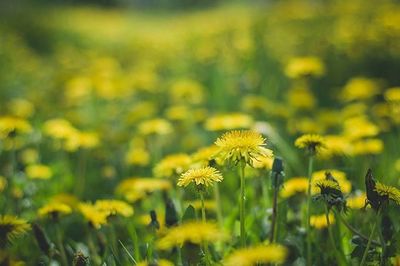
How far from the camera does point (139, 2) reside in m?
15.8

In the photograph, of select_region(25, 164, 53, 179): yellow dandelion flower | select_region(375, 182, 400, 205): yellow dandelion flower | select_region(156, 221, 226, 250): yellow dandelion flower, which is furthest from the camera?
select_region(25, 164, 53, 179): yellow dandelion flower

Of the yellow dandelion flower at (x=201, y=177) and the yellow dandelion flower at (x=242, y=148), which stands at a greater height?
the yellow dandelion flower at (x=242, y=148)

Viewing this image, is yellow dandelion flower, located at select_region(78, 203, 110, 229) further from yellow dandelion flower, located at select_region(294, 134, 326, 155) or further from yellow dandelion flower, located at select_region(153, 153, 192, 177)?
yellow dandelion flower, located at select_region(294, 134, 326, 155)

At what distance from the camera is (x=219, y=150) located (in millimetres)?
1130

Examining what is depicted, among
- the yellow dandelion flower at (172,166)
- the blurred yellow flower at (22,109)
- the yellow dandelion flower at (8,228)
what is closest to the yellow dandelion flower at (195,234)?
the yellow dandelion flower at (8,228)

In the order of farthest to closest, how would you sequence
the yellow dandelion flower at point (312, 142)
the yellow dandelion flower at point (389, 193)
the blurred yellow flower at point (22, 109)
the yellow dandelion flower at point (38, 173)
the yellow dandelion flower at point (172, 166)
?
the blurred yellow flower at point (22, 109) → the yellow dandelion flower at point (38, 173) → the yellow dandelion flower at point (172, 166) → the yellow dandelion flower at point (312, 142) → the yellow dandelion flower at point (389, 193)

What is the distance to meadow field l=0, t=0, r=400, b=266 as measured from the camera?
47.9 inches

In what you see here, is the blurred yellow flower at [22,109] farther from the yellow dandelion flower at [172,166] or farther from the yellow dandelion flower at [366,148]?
the yellow dandelion flower at [366,148]

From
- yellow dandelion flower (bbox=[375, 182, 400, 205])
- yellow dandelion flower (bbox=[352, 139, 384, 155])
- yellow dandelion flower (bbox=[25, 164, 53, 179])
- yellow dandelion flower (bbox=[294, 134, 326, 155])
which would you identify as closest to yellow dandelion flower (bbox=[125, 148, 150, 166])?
yellow dandelion flower (bbox=[25, 164, 53, 179])

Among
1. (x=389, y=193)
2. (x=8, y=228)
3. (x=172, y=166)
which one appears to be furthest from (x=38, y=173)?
(x=389, y=193)

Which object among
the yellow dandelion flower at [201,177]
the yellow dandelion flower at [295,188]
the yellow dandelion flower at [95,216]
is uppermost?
the yellow dandelion flower at [201,177]

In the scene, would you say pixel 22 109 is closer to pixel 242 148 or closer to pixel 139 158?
pixel 139 158

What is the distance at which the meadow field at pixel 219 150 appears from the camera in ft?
4.00

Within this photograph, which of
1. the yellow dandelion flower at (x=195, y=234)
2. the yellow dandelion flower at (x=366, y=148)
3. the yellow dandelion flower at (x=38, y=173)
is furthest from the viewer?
the yellow dandelion flower at (x=38, y=173)
